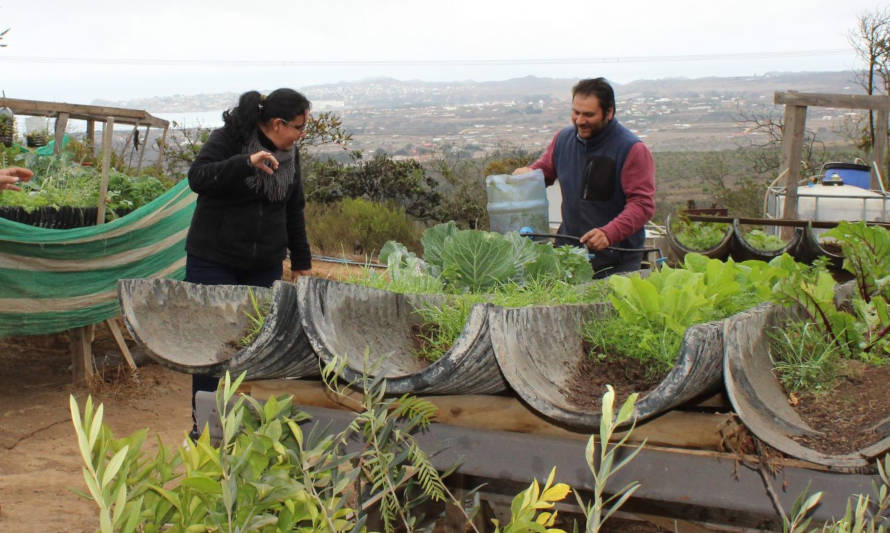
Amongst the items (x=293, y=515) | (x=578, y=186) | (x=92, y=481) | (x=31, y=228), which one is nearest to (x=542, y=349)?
(x=293, y=515)

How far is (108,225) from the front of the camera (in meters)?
6.03

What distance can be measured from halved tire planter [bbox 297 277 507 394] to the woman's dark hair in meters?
2.30

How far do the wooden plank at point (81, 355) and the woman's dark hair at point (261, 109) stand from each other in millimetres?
3129

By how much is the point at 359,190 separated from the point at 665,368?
13398 millimetres

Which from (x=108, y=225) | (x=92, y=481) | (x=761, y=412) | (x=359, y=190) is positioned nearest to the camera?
(x=92, y=481)

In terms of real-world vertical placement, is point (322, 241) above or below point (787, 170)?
below

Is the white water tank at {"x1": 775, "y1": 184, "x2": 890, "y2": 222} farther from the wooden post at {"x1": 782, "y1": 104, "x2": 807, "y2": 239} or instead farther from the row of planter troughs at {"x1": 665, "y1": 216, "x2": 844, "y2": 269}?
the row of planter troughs at {"x1": 665, "y1": 216, "x2": 844, "y2": 269}

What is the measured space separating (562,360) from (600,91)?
2828 mm

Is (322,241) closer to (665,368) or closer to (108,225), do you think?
(108,225)

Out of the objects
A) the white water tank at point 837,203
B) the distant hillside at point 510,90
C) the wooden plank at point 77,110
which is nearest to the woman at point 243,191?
the wooden plank at point 77,110

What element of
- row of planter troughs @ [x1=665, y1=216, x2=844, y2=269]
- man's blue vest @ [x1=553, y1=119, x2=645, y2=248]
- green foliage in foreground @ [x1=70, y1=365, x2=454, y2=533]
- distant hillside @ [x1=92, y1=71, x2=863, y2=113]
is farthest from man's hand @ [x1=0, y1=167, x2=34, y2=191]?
distant hillside @ [x1=92, y1=71, x2=863, y2=113]

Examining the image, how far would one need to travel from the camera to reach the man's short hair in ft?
14.6

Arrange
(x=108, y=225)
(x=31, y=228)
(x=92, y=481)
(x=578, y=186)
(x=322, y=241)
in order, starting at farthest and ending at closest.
Answer: 1. (x=322, y=241)
2. (x=108, y=225)
3. (x=31, y=228)
4. (x=578, y=186)
5. (x=92, y=481)

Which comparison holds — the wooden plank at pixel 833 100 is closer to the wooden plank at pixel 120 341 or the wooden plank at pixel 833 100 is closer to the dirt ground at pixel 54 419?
the dirt ground at pixel 54 419
